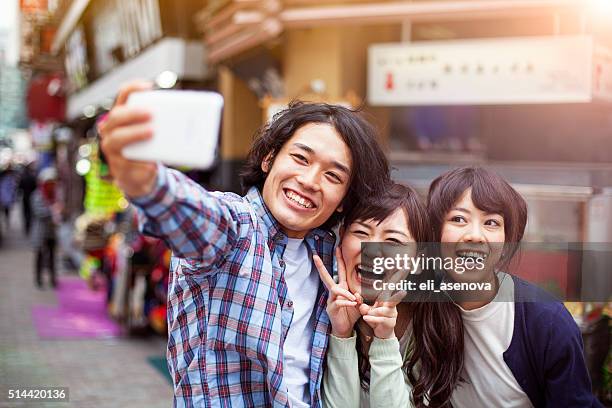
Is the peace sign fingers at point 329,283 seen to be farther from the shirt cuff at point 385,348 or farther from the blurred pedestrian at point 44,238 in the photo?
the blurred pedestrian at point 44,238

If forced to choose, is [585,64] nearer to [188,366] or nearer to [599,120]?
[599,120]

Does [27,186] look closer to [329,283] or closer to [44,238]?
[44,238]

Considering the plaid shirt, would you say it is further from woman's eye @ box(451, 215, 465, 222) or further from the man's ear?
woman's eye @ box(451, 215, 465, 222)

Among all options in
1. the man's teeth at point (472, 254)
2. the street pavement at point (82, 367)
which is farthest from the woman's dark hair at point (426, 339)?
the street pavement at point (82, 367)

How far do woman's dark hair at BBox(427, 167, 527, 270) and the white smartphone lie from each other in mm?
916

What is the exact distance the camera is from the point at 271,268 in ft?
6.51

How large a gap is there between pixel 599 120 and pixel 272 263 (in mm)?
5070

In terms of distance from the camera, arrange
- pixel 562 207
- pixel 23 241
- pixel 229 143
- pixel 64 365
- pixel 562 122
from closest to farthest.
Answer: pixel 562 207 → pixel 562 122 → pixel 64 365 → pixel 229 143 → pixel 23 241

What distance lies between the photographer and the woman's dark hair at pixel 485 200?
2115 mm

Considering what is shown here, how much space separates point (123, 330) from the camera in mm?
9133

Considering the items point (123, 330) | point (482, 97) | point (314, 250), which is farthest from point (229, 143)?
point (314, 250)

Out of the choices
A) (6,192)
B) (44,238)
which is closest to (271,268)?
(44,238)

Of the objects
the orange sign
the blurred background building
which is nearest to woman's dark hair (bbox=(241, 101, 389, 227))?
the blurred background building

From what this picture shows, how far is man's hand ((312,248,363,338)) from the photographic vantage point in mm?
2014
